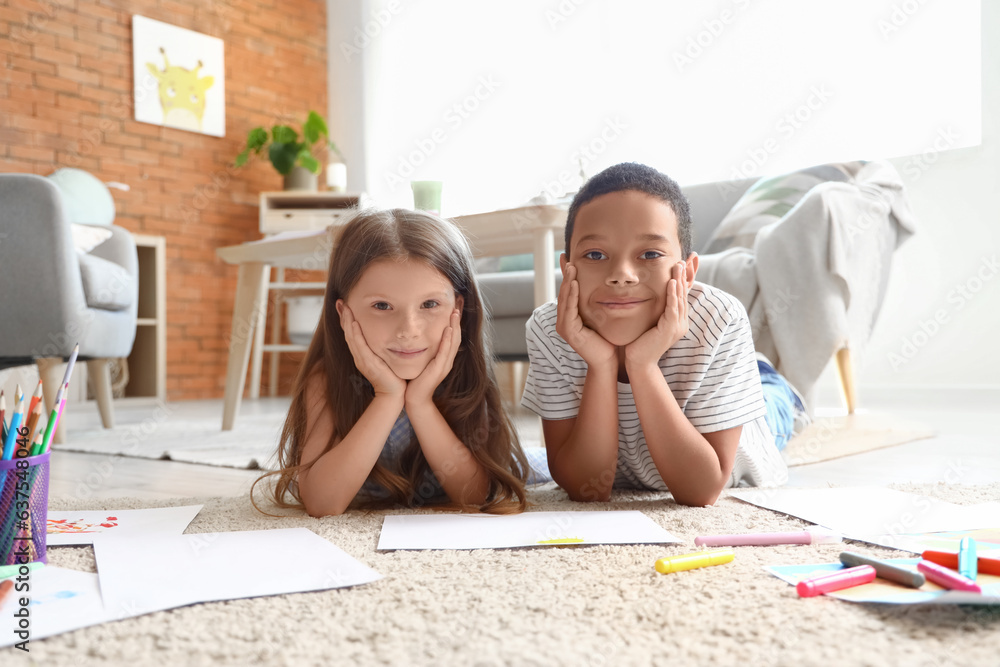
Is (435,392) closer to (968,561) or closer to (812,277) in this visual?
(968,561)

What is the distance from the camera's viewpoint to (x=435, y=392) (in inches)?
40.6

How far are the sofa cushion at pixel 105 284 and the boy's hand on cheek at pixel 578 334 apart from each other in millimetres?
1645

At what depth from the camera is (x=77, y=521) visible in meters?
0.90

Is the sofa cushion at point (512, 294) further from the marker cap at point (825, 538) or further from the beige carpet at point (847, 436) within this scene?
the marker cap at point (825, 538)

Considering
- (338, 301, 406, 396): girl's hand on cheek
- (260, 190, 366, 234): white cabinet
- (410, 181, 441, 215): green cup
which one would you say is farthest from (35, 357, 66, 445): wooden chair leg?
(260, 190, 366, 234): white cabinet

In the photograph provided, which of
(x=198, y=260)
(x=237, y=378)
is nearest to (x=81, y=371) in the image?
(x=198, y=260)

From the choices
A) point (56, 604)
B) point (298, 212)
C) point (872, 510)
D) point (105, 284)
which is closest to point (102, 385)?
point (105, 284)

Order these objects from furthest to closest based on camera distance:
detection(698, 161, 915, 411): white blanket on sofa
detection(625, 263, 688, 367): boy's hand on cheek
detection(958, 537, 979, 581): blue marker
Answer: detection(698, 161, 915, 411): white blanket on sofa
detection(625, 263, 688, 367): boy's hand on cheek
detection(958, 537, 979, 581): blue marker

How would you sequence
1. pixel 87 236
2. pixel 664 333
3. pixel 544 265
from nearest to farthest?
pixel 664 333 < pixel 544 265 < pixel 87 236

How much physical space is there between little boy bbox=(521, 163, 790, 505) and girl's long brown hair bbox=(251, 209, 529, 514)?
0.07m

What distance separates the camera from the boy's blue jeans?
152 centimetres

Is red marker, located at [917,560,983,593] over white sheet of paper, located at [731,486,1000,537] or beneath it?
over

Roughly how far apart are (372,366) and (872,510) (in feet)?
1.94

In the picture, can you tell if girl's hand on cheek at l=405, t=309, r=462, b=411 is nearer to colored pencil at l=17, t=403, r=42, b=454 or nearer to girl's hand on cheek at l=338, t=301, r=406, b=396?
→ girl's hand on cheek at l=338, t=301, r=406, b=396
